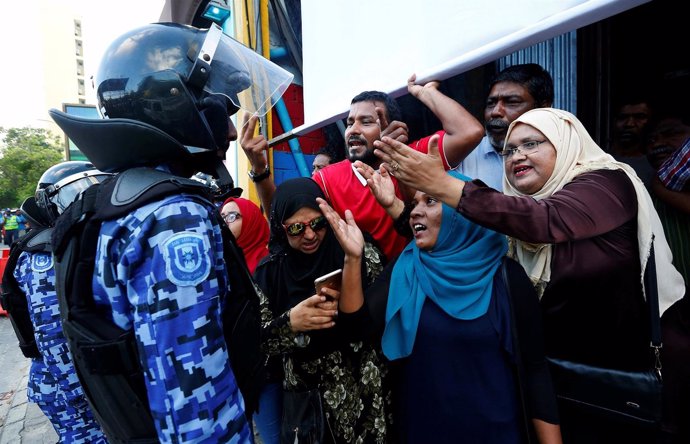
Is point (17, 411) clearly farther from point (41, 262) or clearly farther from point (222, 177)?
point (222, 177)

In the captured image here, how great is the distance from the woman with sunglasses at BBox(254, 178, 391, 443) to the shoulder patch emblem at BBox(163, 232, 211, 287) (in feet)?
1.88

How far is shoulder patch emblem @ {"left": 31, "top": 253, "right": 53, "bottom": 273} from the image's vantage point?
2.22 metres

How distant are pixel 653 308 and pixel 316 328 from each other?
115 cm

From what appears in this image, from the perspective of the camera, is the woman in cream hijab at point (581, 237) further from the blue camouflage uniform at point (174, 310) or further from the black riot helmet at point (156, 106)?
the blue camouflage uniform at point (174, 310)

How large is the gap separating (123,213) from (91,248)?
0.51 ft

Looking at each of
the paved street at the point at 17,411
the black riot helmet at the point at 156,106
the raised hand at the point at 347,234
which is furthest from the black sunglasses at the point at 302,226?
the paved street at the point at 17,411

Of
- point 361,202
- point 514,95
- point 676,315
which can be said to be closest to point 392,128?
point 361,202

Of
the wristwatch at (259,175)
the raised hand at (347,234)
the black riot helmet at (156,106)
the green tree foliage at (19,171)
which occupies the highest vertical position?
the green tree foliage at (19,171)

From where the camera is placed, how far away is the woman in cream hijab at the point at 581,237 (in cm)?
121

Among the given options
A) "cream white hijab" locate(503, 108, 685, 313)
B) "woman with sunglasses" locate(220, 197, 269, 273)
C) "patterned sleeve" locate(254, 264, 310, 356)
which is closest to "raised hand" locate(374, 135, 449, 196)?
"cream white hijab" locate(503, 108, 685, 313)

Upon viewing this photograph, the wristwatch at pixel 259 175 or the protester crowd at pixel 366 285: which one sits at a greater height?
the wristwatch at pixel 259 175

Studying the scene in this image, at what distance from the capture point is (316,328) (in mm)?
1450

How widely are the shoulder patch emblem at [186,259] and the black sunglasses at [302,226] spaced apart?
2.72ft

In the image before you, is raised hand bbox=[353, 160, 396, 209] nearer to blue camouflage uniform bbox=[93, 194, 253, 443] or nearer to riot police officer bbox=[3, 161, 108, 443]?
blue camouflage uniform bbox=[93, 194, 253, 443]
